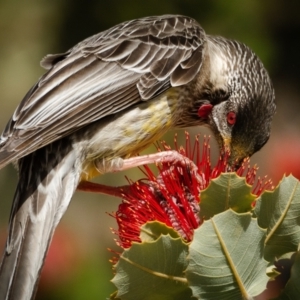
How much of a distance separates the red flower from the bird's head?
0.62 m

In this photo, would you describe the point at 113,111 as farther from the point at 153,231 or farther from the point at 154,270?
the point at 154,270

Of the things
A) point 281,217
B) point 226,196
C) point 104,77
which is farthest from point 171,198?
point 104,77

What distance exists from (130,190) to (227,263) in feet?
2.94

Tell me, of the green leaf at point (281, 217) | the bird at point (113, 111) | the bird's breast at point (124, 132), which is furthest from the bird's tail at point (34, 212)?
the green leaf at point (281, 217)

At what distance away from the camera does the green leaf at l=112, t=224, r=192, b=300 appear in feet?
7.00

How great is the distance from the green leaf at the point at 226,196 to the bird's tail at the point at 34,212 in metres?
0.76

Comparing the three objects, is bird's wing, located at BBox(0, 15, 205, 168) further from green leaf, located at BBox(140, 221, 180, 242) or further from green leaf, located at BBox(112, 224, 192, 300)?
green leaf, located at BBox(112, 224, 192, 300)

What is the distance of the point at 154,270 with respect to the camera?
2.15 metres

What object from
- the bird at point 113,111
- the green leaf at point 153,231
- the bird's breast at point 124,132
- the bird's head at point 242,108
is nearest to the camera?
the green leaf at point 153,231

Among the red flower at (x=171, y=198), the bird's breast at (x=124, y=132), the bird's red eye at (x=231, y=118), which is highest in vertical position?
the bird's red eye at (x=231, y=118)

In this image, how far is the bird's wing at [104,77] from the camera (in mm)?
2977

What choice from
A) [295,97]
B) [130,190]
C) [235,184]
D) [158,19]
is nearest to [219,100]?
[158,19]

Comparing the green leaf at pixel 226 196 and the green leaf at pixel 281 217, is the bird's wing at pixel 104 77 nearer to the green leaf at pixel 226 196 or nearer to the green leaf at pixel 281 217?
the green leaf at pixel 226 196

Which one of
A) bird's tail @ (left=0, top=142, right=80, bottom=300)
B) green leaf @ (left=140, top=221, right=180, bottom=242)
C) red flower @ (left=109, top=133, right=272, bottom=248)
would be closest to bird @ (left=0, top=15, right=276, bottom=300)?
bird's tail @ (left=0, top=142, right=80, bottom=300)
